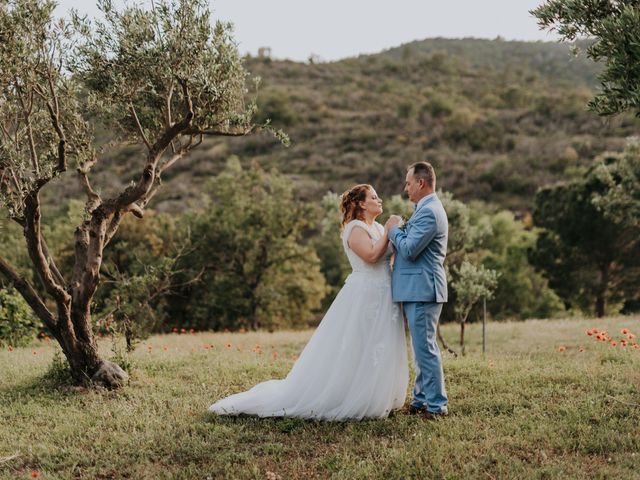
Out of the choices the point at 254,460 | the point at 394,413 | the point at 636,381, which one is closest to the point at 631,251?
the point at 636,381

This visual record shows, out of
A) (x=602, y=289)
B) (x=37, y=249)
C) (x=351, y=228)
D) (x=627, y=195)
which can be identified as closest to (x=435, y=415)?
(x=351, y=228)

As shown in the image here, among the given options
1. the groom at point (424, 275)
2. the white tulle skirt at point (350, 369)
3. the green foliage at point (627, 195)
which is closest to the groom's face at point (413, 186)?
the groom at point (424, 275)

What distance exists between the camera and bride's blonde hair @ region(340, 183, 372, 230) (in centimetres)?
845

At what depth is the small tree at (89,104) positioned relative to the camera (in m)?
8.52

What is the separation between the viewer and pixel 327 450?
7105mm

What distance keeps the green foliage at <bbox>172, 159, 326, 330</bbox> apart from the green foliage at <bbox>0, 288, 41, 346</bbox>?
1443cm

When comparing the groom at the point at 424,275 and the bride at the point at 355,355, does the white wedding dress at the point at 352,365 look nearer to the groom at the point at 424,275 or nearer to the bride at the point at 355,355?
the bride at the point at 355,355

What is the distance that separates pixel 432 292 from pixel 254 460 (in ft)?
9.68

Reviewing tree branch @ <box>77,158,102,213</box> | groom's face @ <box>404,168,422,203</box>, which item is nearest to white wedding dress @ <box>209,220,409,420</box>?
groom's face @ <box>404,168,422,203</box>

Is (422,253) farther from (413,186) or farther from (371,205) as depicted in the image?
(371,205)

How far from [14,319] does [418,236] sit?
520 inches

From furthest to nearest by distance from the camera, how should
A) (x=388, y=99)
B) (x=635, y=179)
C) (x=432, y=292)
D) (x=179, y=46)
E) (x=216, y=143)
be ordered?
(x=388, y=99)
(x=216, y=143)
(x=635, y=179)
(x=179, y=46)
(x=432, y=292)

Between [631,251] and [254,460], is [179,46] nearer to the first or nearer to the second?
[254,460]

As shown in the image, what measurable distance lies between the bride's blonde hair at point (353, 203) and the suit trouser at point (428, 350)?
1411 millimetres
